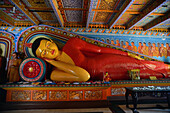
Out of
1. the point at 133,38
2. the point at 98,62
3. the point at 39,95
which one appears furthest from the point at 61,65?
the point at 133,38

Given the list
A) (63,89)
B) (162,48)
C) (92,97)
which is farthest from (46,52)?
(162,48)

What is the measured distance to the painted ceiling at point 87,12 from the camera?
330 centimetres

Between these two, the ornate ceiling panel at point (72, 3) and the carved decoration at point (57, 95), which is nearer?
the carved decoration at point (57, 95)

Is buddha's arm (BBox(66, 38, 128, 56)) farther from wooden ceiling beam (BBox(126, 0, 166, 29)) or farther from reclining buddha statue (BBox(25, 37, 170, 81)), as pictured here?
wooden ceiling beam (BBox(126, 0, 166, 29))

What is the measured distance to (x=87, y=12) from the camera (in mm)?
3764

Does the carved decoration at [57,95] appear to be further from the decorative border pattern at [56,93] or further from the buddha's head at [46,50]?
the buddha's head at [46,50]

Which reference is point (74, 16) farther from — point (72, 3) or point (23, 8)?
point (23, 8)

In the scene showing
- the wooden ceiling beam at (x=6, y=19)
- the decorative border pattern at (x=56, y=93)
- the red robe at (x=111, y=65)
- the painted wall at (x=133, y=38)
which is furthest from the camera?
the painted wall at (x=133, y=38)

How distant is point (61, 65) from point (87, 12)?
2.14 meters

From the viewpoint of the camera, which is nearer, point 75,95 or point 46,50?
point 75,95

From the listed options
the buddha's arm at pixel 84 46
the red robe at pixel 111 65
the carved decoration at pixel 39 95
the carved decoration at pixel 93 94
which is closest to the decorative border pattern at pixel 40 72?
the carved decoration at pixel 39 95

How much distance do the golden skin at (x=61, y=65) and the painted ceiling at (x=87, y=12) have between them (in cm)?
127

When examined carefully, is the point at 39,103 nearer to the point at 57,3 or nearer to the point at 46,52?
the point at 46,52

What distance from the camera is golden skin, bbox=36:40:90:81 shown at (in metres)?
3.26
